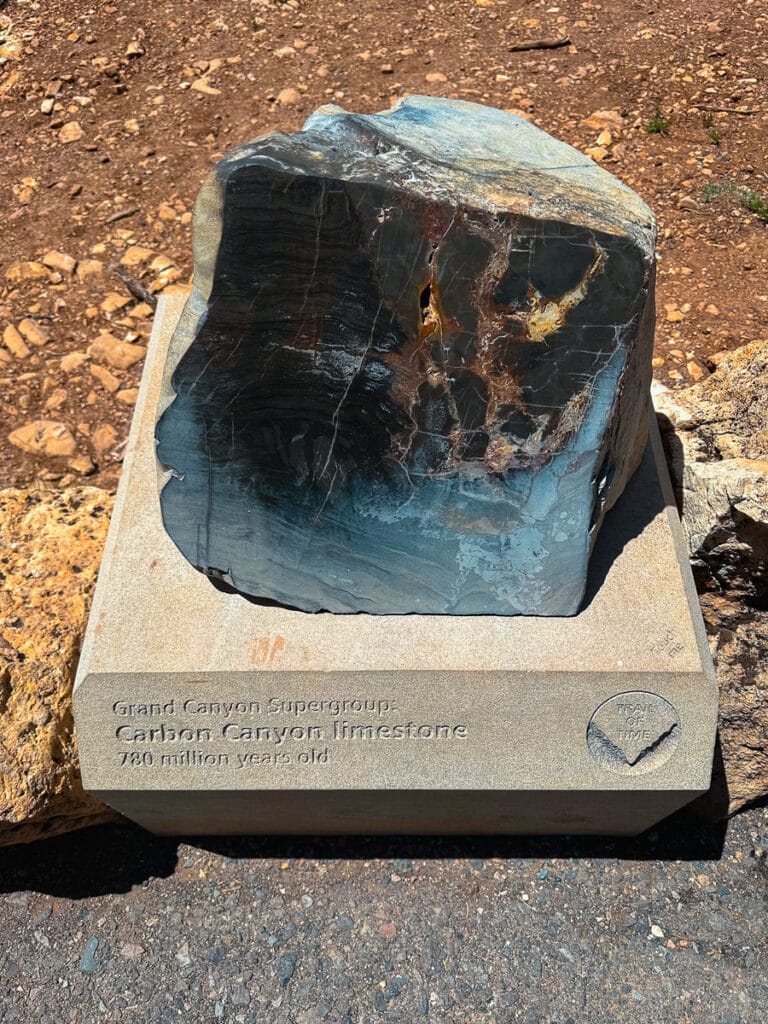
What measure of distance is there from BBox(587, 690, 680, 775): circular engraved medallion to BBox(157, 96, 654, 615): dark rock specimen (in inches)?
11.2

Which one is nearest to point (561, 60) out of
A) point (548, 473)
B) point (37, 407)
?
point (37, 407)

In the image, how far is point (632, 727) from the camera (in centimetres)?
228

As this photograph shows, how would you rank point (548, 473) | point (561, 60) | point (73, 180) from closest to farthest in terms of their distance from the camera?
1. point (548, 473)
2. point (73, 180)
3. point (561, 60)

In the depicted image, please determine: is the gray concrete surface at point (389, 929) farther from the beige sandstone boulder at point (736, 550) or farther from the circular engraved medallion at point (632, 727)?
the circular engraved medallion at point (632, 727)

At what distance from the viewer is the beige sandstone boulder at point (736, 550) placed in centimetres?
254

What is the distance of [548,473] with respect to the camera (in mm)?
2277

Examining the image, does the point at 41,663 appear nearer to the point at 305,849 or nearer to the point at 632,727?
the point at 305,849

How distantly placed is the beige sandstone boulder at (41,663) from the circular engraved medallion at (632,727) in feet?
4.50

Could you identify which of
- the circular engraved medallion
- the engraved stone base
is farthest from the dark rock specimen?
the circular engraved medallion

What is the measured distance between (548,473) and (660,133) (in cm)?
336

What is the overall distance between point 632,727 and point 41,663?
154cm

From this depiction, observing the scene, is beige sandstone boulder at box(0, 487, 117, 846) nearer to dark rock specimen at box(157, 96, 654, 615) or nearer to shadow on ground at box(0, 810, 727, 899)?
shadow on ground at box(0, 810, 727, 899)

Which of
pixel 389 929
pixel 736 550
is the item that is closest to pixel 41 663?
pixel 389 929

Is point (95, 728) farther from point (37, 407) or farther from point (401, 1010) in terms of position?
point (37, 407)
